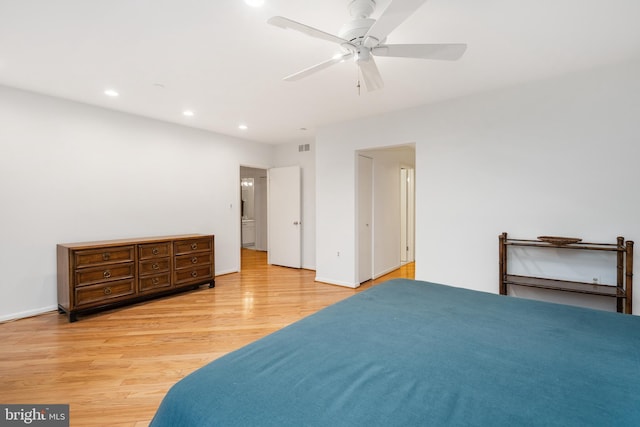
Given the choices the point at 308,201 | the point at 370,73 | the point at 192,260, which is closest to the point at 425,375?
the point at 370,73

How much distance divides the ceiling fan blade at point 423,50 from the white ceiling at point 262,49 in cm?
30

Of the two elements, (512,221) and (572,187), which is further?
(512,221)

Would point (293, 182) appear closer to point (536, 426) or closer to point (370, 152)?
point (370, 152)

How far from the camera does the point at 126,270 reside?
3.60 m

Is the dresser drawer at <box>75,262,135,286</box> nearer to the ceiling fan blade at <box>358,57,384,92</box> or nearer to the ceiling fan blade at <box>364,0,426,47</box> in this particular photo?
the ceiling fan blade at <box>358,57,384,92</box>

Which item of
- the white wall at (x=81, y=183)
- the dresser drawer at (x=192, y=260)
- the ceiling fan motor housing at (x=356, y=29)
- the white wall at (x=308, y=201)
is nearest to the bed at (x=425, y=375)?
the ceiling fan motor housing at (x=356, y=29)

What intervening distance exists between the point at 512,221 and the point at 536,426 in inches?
114

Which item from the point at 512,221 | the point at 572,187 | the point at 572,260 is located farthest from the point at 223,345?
the point at 572,187

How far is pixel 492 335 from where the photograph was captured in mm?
1355

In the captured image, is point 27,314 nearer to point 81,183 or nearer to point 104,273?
point 104,273

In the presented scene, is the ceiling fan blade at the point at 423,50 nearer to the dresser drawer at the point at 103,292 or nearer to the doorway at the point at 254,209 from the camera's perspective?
the dresser drawer at the point at 103,292

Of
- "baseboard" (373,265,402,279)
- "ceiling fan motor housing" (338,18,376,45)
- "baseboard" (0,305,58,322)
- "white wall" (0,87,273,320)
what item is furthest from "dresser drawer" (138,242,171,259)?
"ceiling fan motor housing" (338,18,376,45)

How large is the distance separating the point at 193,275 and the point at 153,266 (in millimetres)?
583

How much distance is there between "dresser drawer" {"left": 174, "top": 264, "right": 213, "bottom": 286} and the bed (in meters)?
3.26
